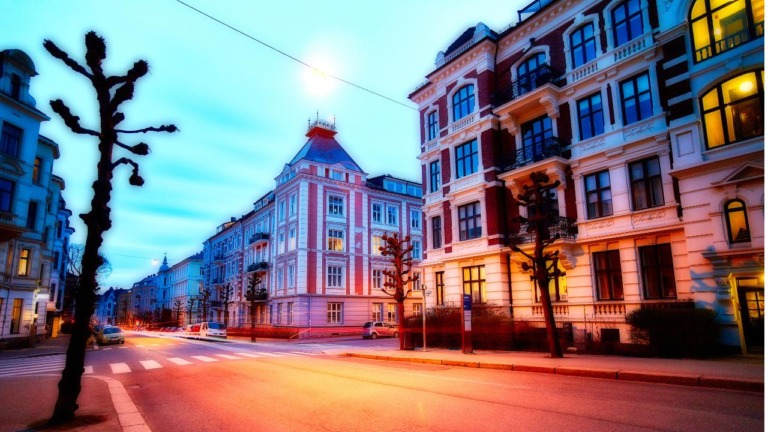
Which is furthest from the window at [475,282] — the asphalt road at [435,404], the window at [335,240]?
the window at [335,240]

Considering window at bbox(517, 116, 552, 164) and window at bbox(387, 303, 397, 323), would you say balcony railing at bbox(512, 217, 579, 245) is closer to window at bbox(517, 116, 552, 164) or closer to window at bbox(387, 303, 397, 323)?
window at bbox(517, 116, 552, 164)

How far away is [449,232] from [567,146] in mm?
8610

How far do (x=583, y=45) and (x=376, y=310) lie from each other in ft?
107

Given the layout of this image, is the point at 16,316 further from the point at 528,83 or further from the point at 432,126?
the point at 528,83

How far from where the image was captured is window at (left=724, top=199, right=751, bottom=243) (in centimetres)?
1420

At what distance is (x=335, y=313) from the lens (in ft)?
142

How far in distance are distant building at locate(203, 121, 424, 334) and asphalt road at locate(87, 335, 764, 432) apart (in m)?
29.9

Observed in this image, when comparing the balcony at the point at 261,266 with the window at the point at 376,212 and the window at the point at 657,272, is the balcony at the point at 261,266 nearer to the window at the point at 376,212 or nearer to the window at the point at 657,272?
the window at the point at 376,212

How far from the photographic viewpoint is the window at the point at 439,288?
2725cm

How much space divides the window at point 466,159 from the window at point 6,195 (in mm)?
26958

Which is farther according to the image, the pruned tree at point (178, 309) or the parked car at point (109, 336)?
the pruned tree at point (178, 309)

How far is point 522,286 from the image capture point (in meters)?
22.3

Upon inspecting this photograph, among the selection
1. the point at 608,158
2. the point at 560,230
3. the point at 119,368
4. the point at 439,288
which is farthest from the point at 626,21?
the point at 119,368

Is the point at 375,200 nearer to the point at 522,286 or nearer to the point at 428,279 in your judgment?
the point at 428,279
